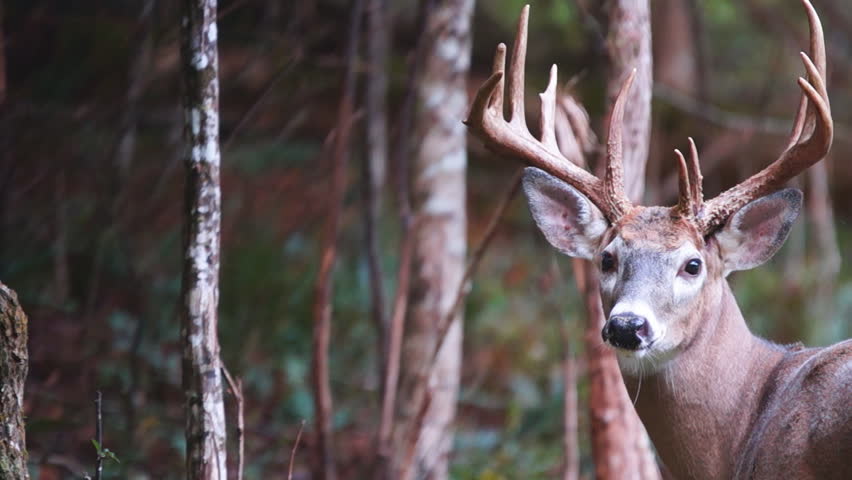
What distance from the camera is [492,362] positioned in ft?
33.0

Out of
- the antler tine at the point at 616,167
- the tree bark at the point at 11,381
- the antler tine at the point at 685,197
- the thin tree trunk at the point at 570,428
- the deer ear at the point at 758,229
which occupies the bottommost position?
the thin tree trunk at the point at 570,428

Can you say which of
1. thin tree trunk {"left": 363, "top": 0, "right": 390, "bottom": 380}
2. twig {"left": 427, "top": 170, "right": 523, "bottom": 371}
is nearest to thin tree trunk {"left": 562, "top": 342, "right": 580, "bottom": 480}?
twig {"left": 427, "top": 170, "right": 523, "bottom": 371}

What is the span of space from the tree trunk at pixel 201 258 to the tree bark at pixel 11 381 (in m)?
0.59

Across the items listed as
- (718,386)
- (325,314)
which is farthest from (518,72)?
(325,314)

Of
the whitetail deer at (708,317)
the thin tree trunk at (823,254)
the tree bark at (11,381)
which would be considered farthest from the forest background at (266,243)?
the tree bark at (11,381)

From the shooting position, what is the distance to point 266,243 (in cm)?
893

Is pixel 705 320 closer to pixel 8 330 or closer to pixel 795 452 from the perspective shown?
pixel 795 452

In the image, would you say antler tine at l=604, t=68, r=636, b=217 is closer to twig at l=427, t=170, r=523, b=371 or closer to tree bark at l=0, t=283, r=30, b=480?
twig at l=427, t=170, r=523, b=371

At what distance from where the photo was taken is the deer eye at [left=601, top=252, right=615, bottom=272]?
178 inches

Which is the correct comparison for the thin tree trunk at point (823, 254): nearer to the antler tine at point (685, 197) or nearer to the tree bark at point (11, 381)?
the antler tine at point (685, 197)

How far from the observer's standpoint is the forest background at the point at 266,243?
6.91 meters

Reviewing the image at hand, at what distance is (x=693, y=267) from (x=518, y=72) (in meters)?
1.17

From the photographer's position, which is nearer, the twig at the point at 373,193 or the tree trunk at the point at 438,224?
the tree trunk at the point at 438,224

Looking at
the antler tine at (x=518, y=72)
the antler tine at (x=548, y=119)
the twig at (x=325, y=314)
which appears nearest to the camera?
the antler tine at (x=518, y=72)
